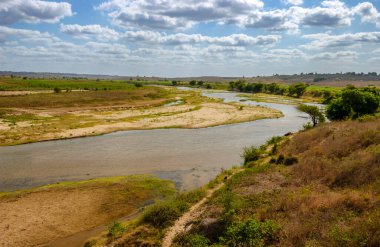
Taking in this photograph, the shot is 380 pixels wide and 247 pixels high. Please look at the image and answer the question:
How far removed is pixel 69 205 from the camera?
26625mm

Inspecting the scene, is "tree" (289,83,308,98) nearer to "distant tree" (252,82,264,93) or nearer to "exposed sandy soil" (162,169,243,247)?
"distant tree" (252,82,264,93)

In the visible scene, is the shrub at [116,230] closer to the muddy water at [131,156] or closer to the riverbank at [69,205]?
the riverbank at [69,205]

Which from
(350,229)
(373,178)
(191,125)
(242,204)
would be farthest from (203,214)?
(191,125)

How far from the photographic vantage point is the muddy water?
3528 centimetres

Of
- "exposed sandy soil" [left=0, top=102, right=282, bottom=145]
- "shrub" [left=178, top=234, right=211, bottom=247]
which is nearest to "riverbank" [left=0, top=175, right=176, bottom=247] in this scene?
"shrub" [left=178, top=234, right=211, bottom=247]

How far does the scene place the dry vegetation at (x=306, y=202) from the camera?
15.8 m

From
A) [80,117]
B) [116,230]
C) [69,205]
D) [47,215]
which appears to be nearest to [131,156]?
[69,205]

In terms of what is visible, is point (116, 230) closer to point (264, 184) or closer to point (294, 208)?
point (294, 208)

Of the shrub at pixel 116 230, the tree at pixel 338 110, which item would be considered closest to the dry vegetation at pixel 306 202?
the shrub at pixel 116 230

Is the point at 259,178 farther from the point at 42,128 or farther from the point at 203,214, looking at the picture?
the point at 42,128

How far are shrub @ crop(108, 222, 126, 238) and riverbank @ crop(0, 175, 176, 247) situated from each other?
2552mm

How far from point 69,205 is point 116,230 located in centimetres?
712

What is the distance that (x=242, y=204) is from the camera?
69.4 feet

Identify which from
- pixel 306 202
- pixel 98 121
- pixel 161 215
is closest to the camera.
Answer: pixel 306 202
